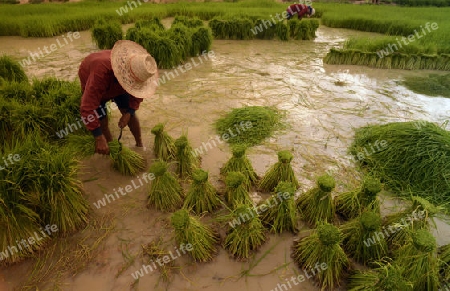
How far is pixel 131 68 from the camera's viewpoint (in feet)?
7.57

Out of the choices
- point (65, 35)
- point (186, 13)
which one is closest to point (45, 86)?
point (65, 35)

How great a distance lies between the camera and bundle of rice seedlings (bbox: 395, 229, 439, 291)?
1675 millimetres

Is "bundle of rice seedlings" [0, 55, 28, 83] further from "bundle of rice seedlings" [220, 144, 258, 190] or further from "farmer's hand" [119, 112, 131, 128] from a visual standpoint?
"bundle of rice seedlings" [220, 144, 258, 190]

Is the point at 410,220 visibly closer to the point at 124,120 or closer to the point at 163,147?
the point at 163,147

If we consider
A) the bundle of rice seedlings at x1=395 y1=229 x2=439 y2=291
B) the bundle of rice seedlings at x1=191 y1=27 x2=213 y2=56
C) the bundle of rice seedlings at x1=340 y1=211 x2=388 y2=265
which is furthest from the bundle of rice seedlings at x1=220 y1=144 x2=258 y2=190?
the bundle of rice seedlings at x1=191 y1=27 x2=213 y2=56

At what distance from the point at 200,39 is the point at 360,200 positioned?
5.05 meters

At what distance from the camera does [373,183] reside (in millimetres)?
2195

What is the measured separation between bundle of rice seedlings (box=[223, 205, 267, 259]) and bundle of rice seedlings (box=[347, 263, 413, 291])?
2.34ft

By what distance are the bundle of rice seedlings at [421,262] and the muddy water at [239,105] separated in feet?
2.15

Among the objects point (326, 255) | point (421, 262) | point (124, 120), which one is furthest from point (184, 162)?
point (421, 262)

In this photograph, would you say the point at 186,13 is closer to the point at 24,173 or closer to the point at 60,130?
the point at 60,130

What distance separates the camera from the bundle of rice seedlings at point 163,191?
7.84 ft

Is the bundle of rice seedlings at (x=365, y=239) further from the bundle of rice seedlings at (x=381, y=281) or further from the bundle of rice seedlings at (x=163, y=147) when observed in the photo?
the bundle of rice seedlings at (x=163, y=147)

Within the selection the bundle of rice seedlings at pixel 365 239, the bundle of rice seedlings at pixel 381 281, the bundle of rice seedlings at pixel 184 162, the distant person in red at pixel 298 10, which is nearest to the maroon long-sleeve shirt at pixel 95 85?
the bundle of rice seedlings at pixel 184 162
